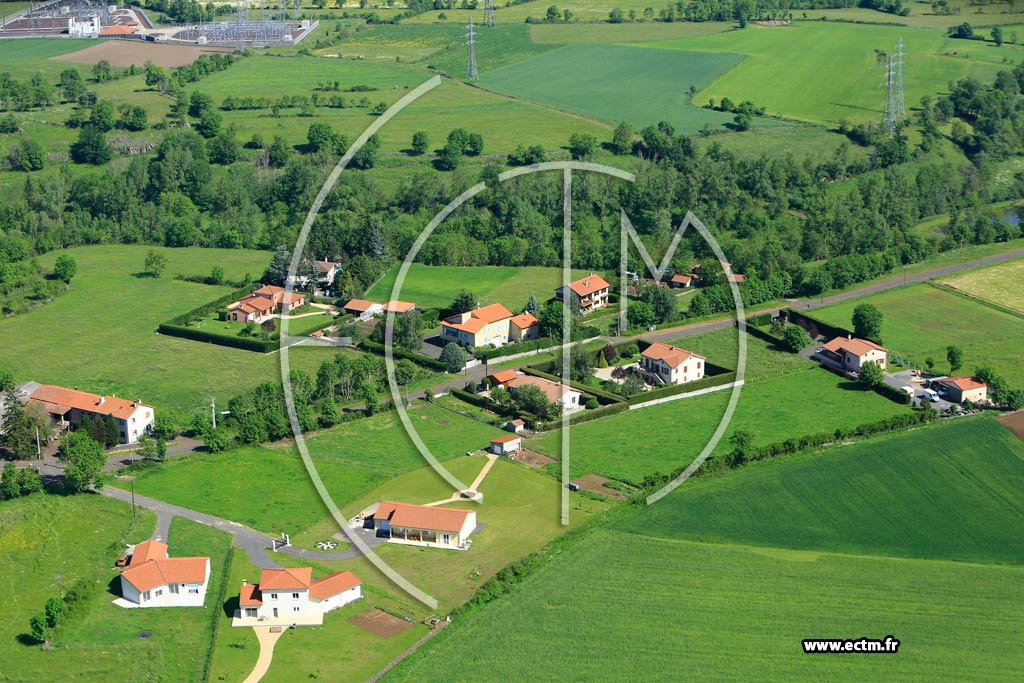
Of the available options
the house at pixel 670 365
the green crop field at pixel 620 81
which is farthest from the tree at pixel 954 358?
the green crop field at pixel 620 81

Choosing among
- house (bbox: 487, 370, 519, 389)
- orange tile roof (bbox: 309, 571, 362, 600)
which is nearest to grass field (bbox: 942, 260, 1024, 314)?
house (bbox: 487, 370, 519, 389)

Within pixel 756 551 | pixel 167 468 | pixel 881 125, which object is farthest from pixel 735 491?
pixel 881 125

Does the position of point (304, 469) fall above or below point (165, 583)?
below

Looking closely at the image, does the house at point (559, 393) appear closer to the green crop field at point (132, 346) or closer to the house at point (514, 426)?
the house at point (514, 426)

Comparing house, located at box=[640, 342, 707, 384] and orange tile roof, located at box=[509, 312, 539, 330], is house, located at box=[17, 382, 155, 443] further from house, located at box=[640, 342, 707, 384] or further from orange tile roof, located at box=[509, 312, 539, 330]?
house, located at box=[640, 342, 707, 384]

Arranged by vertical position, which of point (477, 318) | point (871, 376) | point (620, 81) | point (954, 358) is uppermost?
point (620, 81)

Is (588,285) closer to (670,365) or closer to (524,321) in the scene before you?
(524,321)

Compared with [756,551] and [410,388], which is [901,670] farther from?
[410,388]

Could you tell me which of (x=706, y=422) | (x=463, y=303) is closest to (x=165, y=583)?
(x=706, y=422)
